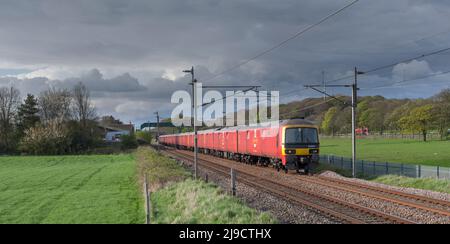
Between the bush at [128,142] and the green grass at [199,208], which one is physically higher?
the bush at [128,142]

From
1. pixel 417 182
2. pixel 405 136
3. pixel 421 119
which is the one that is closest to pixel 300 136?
pixel 417 182

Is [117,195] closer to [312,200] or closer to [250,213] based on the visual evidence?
[312,200]

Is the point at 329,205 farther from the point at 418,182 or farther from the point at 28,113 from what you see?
the point at 28,113

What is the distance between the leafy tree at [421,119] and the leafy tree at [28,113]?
61374 millimetres

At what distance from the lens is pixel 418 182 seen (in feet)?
72.7

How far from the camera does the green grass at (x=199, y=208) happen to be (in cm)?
1187

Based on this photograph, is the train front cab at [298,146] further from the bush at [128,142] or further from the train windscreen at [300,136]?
the bush at [128,142]

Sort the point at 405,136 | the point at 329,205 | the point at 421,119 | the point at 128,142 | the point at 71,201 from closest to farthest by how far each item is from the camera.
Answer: the point at 329,205
the point at 71,201
the point at 421,119
the point at 128,142
the point at 405,136

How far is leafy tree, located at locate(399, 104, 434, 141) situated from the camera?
3057 inches

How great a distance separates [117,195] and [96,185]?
6.16 meters

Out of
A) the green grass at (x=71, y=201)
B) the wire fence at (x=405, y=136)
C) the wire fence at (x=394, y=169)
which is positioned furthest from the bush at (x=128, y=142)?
the wire fence at (x=394, y=169)

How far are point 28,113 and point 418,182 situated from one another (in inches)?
2794

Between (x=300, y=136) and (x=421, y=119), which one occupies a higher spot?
(x=421, y=119)
